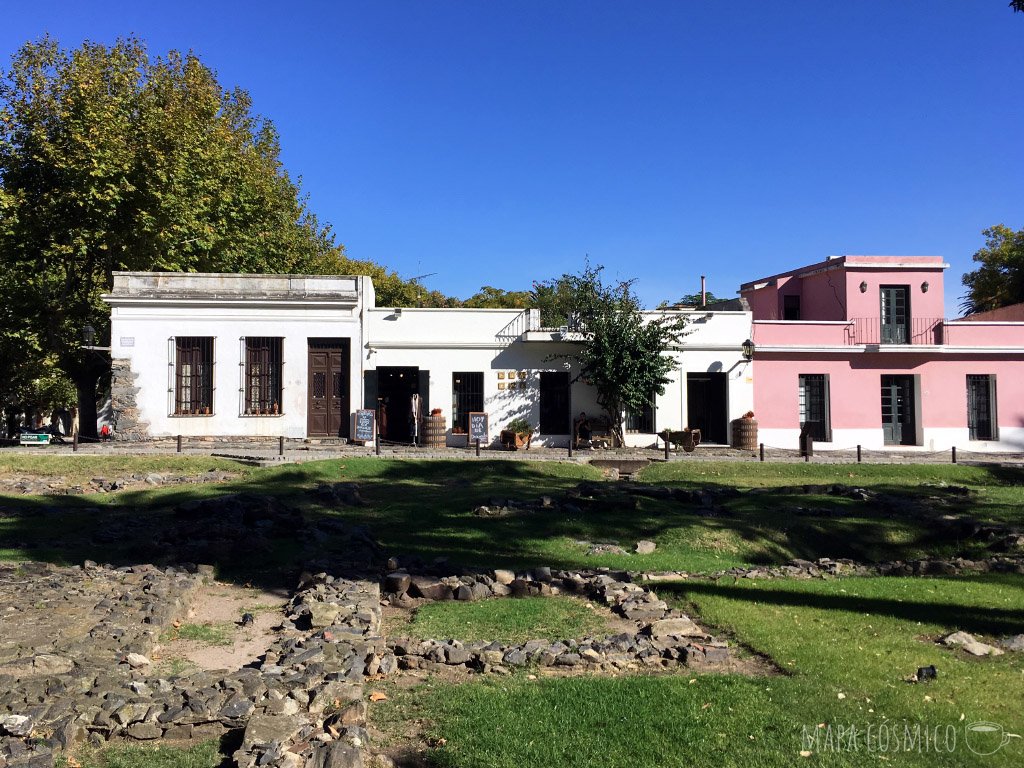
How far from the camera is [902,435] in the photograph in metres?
30.1

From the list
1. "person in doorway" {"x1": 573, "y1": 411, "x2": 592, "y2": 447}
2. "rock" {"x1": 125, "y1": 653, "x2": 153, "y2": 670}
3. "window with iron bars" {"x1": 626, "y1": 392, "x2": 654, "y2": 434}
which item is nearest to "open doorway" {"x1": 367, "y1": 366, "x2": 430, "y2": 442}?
"person in doorway" {"x1": 573, "y1": 411, "x2": 592, "y2": 447}

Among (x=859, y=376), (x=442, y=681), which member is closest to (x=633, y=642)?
(x=442, y=681)

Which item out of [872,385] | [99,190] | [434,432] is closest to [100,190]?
[99,190]

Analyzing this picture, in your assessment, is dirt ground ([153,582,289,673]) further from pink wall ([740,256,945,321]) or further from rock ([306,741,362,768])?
pink wall ([740,256,945,321])

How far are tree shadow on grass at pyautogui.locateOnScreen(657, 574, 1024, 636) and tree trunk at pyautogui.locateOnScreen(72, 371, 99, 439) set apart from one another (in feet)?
92.7

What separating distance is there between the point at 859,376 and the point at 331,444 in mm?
20595

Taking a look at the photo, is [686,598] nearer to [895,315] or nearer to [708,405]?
[708,405]

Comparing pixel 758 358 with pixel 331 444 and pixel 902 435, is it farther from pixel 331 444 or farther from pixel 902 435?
pixel 331 444

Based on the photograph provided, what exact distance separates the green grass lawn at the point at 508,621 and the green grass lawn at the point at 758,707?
1.35m

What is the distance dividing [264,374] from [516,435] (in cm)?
917

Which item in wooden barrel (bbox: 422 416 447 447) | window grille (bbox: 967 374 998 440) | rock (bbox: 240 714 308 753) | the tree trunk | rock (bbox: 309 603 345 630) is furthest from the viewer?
the tree trunk

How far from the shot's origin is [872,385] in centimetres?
2939

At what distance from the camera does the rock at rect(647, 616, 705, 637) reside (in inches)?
301

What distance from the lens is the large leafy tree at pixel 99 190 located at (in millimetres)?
26031
